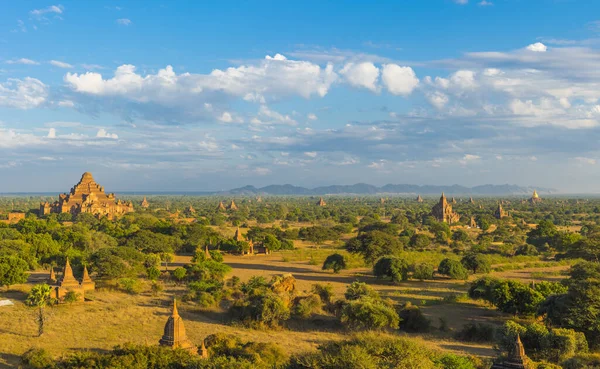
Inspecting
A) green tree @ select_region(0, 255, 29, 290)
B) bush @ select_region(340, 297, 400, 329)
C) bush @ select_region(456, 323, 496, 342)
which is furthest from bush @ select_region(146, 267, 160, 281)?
bush @ select_region(456, 323, 496, 342)

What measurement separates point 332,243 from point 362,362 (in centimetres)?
5993

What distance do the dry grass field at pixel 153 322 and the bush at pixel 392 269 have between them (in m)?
0.72

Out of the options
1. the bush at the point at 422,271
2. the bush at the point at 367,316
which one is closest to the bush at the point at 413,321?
the bush at the point at 367,316

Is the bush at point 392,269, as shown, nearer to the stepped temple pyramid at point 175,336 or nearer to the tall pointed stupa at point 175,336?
the stepped temple pyramid at point 175,336

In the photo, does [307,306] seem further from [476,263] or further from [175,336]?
[476,263]

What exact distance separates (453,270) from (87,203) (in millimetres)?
82345

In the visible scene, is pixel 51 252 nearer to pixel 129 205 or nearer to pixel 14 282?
pixel 14 282

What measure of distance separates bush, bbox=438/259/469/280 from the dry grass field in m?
1.08

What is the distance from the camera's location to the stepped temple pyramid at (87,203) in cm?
10288

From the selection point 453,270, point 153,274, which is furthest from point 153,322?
point 453,270

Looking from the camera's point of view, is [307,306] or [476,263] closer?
[307,306]

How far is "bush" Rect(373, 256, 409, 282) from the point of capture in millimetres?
40088

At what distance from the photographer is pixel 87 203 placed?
10331 centimetres

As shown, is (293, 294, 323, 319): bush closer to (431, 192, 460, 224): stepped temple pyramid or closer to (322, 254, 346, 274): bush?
(322, 254, 346, 274): bush
